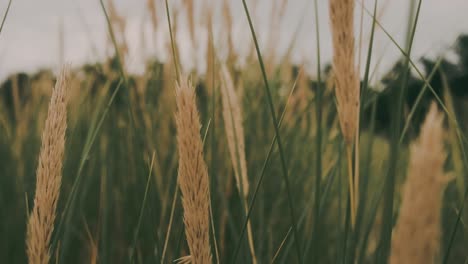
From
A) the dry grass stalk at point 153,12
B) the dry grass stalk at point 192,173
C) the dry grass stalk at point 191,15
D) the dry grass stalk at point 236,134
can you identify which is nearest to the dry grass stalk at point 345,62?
the dry grass stalk at point 192,173

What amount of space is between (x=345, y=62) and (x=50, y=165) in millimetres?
508

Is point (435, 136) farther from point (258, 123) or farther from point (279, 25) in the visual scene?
point (279, 25)

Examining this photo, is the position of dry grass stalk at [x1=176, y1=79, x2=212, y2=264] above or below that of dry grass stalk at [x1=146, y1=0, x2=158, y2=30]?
below

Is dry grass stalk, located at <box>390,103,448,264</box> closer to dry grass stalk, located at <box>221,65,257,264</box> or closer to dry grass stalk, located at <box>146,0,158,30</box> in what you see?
dry grass stalk, located at <box>221,65,257,264</box>

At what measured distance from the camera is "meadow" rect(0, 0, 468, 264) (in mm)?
741

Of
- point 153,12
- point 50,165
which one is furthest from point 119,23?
point 50,165

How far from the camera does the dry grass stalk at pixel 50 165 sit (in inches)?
31.6

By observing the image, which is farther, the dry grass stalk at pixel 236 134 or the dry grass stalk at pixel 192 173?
the dry grass stalk at pixel 236 134

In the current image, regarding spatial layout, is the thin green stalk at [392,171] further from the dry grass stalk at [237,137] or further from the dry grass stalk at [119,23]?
the dry grass stalk at [119,23]

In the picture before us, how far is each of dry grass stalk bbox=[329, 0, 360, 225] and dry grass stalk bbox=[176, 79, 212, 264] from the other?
0.24m

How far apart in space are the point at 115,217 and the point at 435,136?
6.33ft

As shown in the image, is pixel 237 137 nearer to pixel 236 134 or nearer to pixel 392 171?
pixel 236 134

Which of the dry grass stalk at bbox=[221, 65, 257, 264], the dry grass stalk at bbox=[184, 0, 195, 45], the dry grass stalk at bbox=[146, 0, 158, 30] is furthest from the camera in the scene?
the dry grass stalk at bbox=[146, 0, 158, 30]

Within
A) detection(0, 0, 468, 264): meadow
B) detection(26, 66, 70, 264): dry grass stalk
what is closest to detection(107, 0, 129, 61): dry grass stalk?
detection(0, 0, 468, 264): meadow
